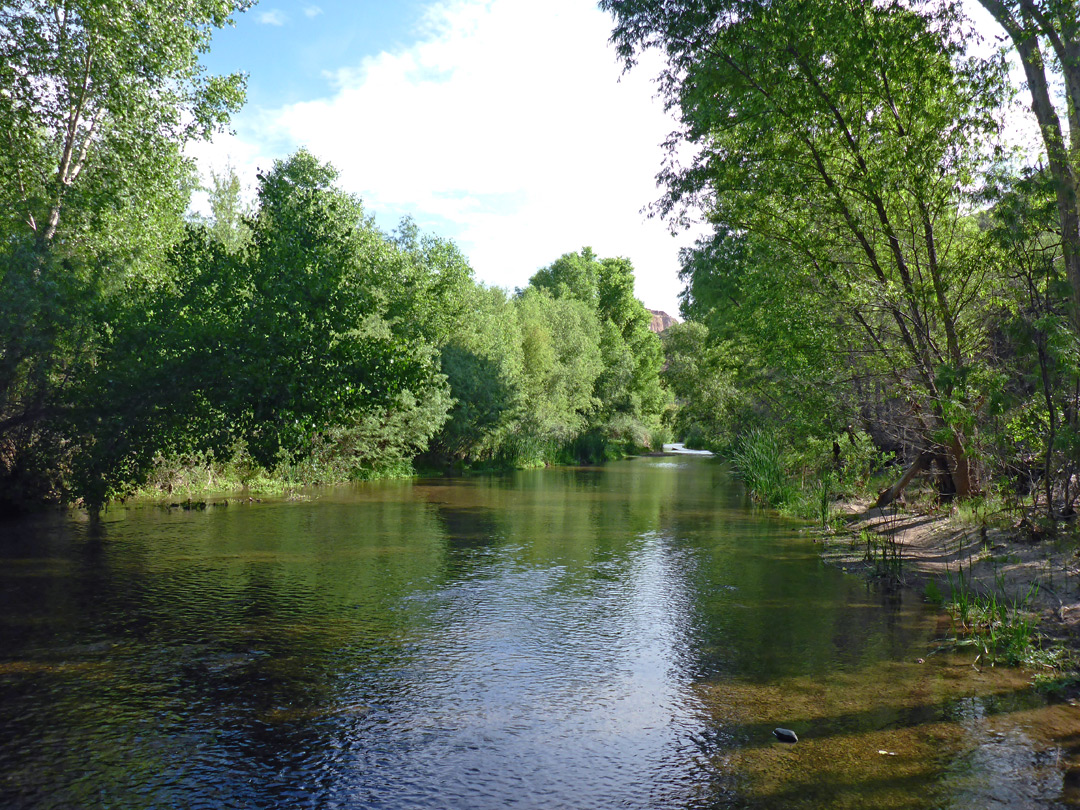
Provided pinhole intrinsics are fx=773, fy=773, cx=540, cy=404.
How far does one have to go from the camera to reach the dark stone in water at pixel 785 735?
7098mm

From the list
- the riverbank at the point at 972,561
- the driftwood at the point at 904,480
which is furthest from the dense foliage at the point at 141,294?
the driftwood at the point at 904,480

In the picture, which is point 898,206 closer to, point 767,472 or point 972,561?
point 972,561

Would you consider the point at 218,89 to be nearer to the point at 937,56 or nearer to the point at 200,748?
the point at 937,56

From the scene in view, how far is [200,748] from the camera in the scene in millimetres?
6762

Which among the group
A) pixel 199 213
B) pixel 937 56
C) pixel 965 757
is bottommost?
pixel 965 757

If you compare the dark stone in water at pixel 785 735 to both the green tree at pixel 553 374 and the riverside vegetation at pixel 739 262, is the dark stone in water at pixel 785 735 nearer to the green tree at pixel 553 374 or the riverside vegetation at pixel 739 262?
the riverside vegetation at pixel 739 262

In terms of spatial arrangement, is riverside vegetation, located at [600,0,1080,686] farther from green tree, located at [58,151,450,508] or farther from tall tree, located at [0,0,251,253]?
tall tree, located at [0,0,251,253]

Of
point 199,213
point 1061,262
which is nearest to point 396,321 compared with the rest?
point 199,213

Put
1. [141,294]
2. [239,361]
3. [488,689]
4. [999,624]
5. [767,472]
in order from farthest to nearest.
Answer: [767,472] < [141,294] < [239,361] < [999,624] < [488,689]

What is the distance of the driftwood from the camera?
19406 mm

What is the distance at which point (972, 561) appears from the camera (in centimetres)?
1413

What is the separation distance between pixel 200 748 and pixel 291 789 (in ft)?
4.07

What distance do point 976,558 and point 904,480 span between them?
605 cm

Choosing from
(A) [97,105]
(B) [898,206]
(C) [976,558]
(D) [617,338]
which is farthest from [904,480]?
(D) [617,338]
